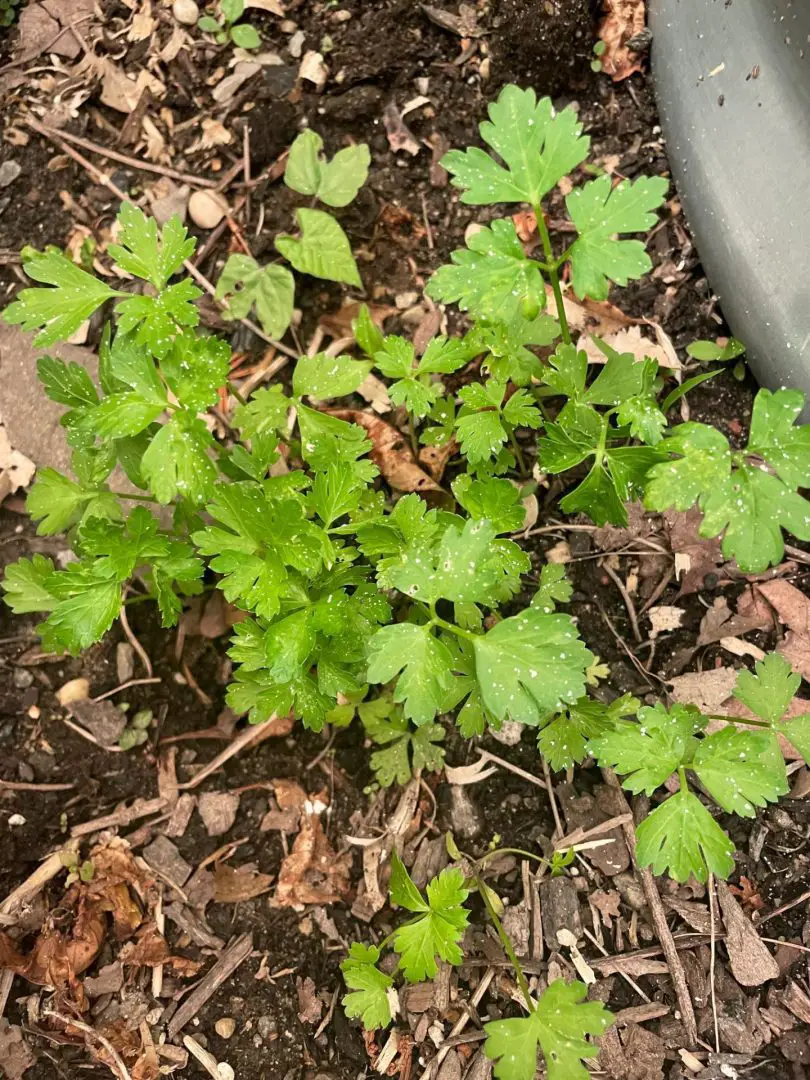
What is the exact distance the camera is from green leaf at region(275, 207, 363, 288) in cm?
239

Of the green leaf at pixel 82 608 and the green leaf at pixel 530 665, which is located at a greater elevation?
the green leaf at pixel 82 608

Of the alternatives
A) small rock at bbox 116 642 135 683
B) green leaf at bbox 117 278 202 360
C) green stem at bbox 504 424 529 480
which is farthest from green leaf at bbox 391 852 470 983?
green leaf at bbox 117 278 202 360

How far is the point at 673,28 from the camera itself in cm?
230

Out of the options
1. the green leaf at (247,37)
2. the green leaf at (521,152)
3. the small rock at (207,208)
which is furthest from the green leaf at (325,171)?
the green leaf at (521,152)

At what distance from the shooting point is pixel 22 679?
2324 millimetres

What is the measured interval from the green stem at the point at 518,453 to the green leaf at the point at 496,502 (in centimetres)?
32

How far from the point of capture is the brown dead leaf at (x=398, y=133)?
2.53 m

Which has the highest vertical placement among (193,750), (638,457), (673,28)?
(673,28)

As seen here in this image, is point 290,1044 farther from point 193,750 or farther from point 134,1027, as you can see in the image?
point 193,750

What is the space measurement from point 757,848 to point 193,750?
150 centimetres

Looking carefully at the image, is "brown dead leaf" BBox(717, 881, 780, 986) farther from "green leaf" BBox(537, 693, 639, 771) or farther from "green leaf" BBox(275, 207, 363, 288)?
"green leaf" BBox(275, 207, 363, 288)

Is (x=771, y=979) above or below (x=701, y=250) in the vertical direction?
below

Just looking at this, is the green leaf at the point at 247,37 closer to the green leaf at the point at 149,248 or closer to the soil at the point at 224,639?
the soil at the point at 224,639

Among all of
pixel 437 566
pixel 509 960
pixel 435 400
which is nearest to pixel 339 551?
pixel 437 566
